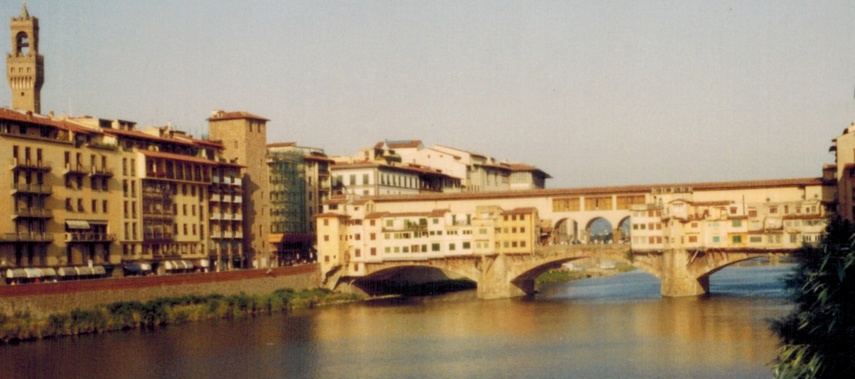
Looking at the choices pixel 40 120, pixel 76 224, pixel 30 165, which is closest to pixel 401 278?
pixel 76 224

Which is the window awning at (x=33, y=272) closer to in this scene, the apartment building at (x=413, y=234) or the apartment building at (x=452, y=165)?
the apartment building at (x=413, y=234)

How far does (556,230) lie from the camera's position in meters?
75.2

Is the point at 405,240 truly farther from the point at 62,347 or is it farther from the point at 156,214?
the point at 62,347

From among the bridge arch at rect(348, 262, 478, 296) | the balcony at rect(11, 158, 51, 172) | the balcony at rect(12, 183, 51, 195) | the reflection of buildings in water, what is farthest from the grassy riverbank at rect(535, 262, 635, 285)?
the balcony at rect(11, 158, 51, 172)

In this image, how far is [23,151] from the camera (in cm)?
5444

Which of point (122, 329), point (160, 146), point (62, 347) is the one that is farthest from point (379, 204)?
point (62, 347)

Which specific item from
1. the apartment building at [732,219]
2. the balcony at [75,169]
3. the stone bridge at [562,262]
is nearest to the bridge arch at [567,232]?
the stone bridge at [562,262]

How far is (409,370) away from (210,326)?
1778cm

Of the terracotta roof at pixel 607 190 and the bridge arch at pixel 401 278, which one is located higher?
the terracotta roof at pixel 607 190

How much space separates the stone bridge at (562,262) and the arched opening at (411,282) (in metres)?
1.52

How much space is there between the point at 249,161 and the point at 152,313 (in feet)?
76.0

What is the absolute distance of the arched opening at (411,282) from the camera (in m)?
75.3

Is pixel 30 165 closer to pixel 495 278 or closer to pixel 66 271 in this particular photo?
pixel 66 271

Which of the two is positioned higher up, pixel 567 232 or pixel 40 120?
pixel 40 120
